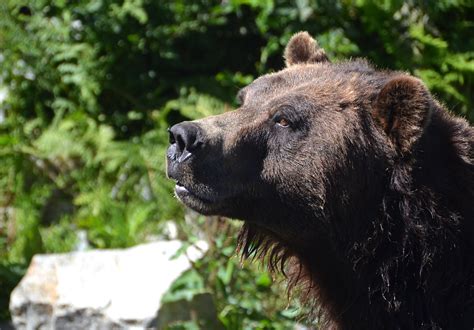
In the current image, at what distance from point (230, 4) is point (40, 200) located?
8.54 ft

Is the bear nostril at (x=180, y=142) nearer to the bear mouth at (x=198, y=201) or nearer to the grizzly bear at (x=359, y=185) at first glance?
the grizzly bear at (x=359, y=185)

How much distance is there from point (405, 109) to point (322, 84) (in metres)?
0.52

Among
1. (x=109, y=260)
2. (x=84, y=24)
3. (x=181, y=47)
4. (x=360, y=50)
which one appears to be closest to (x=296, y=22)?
(x=360, y=50)

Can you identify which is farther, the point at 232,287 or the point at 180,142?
the point at 232,287

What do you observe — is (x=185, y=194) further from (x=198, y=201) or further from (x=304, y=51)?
(x=304, y=51)

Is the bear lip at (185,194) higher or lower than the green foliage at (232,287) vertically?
higher

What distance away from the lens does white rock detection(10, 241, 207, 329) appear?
6.34 m

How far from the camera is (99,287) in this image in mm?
6594

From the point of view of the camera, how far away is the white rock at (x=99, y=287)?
6.34 m

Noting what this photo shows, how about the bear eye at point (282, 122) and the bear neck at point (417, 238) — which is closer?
the bear neck at point (417, 238)

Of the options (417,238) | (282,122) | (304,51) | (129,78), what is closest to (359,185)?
(417,238)

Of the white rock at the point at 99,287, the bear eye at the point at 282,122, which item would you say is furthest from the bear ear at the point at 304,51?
the white rock at the point at 99,287

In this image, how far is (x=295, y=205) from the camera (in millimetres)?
4488

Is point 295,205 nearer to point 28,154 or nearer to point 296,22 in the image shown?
point 296,22
